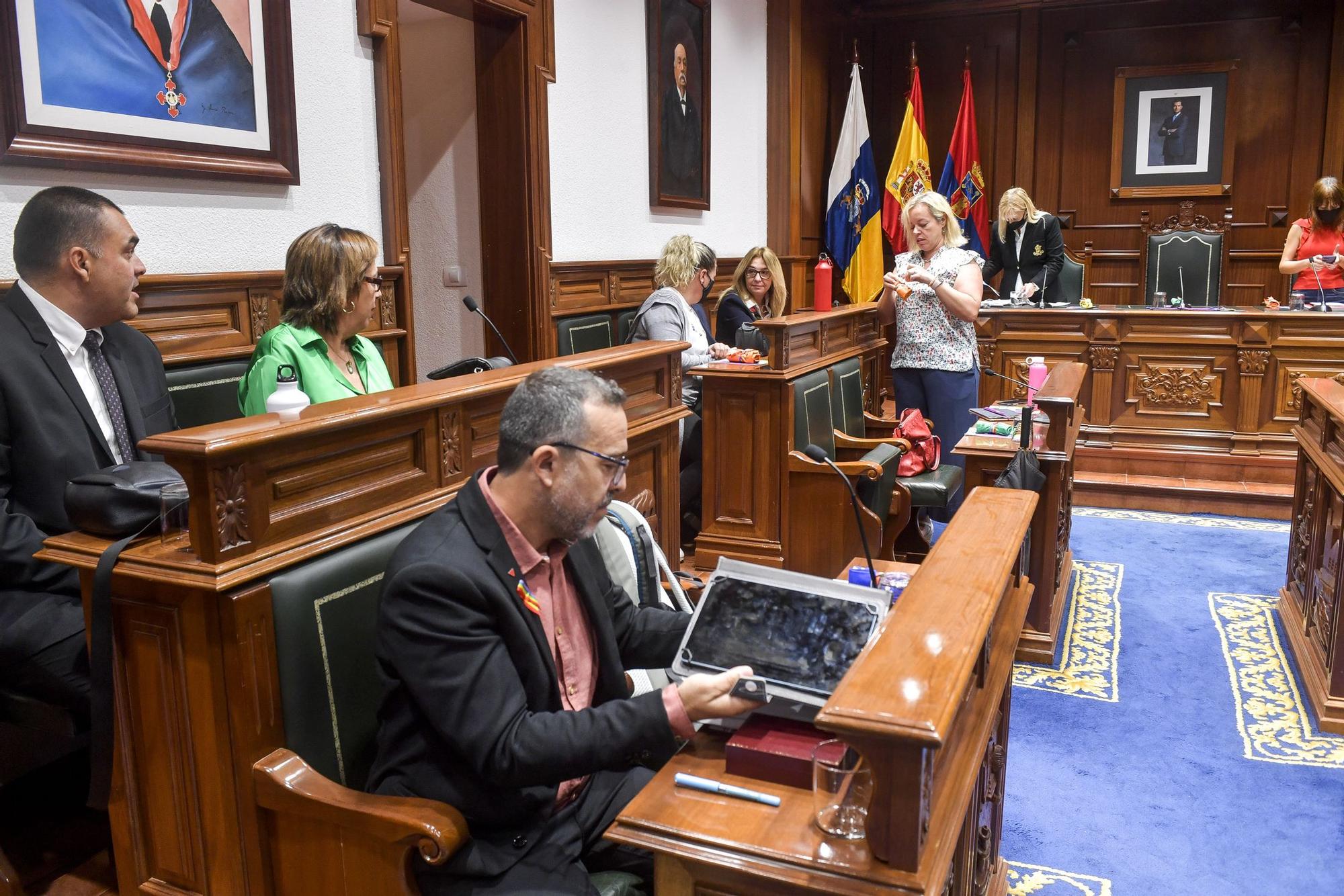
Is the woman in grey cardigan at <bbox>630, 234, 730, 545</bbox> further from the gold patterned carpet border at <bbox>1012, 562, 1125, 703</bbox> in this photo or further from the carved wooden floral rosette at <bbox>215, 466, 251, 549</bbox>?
the carved wooden floral rosette at <bbox>215, 466, 251, 549</bbox>

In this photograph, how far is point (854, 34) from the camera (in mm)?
8484

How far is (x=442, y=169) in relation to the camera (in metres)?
4.91

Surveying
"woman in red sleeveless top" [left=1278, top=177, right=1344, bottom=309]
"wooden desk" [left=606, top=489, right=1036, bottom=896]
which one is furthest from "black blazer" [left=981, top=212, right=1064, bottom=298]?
"wooden desk" [left=606, top=489, right=1036, bottom=896]

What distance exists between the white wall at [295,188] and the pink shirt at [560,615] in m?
1.82

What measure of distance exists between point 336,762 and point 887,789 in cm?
92

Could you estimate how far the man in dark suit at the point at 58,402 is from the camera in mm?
1882

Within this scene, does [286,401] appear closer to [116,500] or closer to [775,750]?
[116,500]

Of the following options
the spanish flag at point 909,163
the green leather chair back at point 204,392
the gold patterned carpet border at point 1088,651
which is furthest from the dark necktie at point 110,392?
the spanish flag at point 909,163

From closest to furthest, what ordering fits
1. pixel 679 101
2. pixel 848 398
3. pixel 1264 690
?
1. pixel 1264 690
2. pixel 848 398
3. pixel 679 101

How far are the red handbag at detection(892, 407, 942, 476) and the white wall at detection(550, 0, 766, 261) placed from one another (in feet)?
6.08

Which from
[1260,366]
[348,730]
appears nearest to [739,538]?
[348,730]

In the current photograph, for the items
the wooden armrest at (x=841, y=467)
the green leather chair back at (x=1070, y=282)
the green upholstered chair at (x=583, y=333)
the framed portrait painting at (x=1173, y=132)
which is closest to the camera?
the wooden armrest at (x=841, y=467)

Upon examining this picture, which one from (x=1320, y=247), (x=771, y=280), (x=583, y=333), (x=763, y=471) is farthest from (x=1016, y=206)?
(x=763, y=471)

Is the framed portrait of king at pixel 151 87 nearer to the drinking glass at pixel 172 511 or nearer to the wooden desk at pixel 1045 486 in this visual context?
the drinking glass at pixel 172 511
